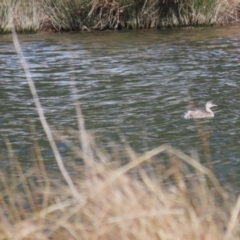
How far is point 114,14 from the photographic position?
20297 millimetres

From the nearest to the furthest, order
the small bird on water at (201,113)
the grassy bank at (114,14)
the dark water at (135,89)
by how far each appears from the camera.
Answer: the dark water at (135,89) < the small bird on water at (201,113) < the grassy bank at (114,14)

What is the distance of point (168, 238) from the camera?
3.53m

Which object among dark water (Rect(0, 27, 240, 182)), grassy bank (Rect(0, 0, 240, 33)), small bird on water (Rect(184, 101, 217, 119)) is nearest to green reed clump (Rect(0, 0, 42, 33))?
grassy bank (Rect(0, 0, 240, 33))

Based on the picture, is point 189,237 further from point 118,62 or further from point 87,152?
point 118,62

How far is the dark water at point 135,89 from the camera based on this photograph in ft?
28.0

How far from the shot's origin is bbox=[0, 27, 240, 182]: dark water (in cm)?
853

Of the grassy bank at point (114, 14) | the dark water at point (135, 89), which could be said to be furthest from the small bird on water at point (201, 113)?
the grassy bank at point (114, 14)

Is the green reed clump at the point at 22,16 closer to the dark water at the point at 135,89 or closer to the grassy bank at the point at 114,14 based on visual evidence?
the grassy bank at the point at 114,14

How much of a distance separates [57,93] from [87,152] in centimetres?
778

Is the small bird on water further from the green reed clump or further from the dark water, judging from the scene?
the green reed clump

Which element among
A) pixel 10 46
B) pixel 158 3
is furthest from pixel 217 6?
pixel 10 46

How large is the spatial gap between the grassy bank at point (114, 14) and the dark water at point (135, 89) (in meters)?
1.49

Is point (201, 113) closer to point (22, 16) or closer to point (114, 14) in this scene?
point (22, 16)

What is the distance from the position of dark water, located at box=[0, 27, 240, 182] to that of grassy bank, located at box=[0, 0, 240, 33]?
4.88 feet
